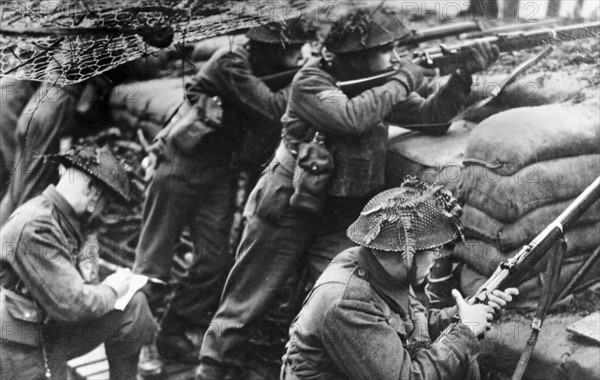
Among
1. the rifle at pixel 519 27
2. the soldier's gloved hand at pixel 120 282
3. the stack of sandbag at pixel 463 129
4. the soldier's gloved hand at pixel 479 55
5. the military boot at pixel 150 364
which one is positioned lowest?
the military boot at pixel 150 364

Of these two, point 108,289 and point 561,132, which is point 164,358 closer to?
point 108,289

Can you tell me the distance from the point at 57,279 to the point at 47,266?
0.09 meters

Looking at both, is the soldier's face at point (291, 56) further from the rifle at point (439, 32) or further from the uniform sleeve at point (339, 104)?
the uniform sleeve at point (339, 104)

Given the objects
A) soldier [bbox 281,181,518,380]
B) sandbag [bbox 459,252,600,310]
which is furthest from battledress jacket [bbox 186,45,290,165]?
soldier [bbox 281,181,518,380]

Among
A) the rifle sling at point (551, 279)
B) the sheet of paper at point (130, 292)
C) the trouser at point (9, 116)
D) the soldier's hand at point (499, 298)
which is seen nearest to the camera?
the soldier's hand at point (499, 298)

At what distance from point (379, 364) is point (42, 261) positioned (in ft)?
6.92

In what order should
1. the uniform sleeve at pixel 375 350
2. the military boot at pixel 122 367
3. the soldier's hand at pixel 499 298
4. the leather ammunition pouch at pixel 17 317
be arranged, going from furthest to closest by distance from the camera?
the military boot at pixel 122 367 < the leather ammunition pouch at pixel 17 317 < the soldier's hand at pixel 499 298 < the uniform sleeve at pixel 375 350

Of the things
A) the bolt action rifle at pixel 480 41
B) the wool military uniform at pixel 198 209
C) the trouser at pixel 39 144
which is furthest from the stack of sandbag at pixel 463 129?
the trouser at pixel 39 144

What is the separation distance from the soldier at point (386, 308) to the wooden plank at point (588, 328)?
0.66m

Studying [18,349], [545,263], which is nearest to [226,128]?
[18,349]

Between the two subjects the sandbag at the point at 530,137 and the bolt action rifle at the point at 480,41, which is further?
the bolt action rifle at the point at 480,41

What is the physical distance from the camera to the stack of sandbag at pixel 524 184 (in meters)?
3.96

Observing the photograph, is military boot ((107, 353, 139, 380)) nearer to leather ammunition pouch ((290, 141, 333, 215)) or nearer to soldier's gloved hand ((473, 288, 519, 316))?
leather ammunition pouch ((290, 141, 333, 215))

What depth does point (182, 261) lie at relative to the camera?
20.7 ft
